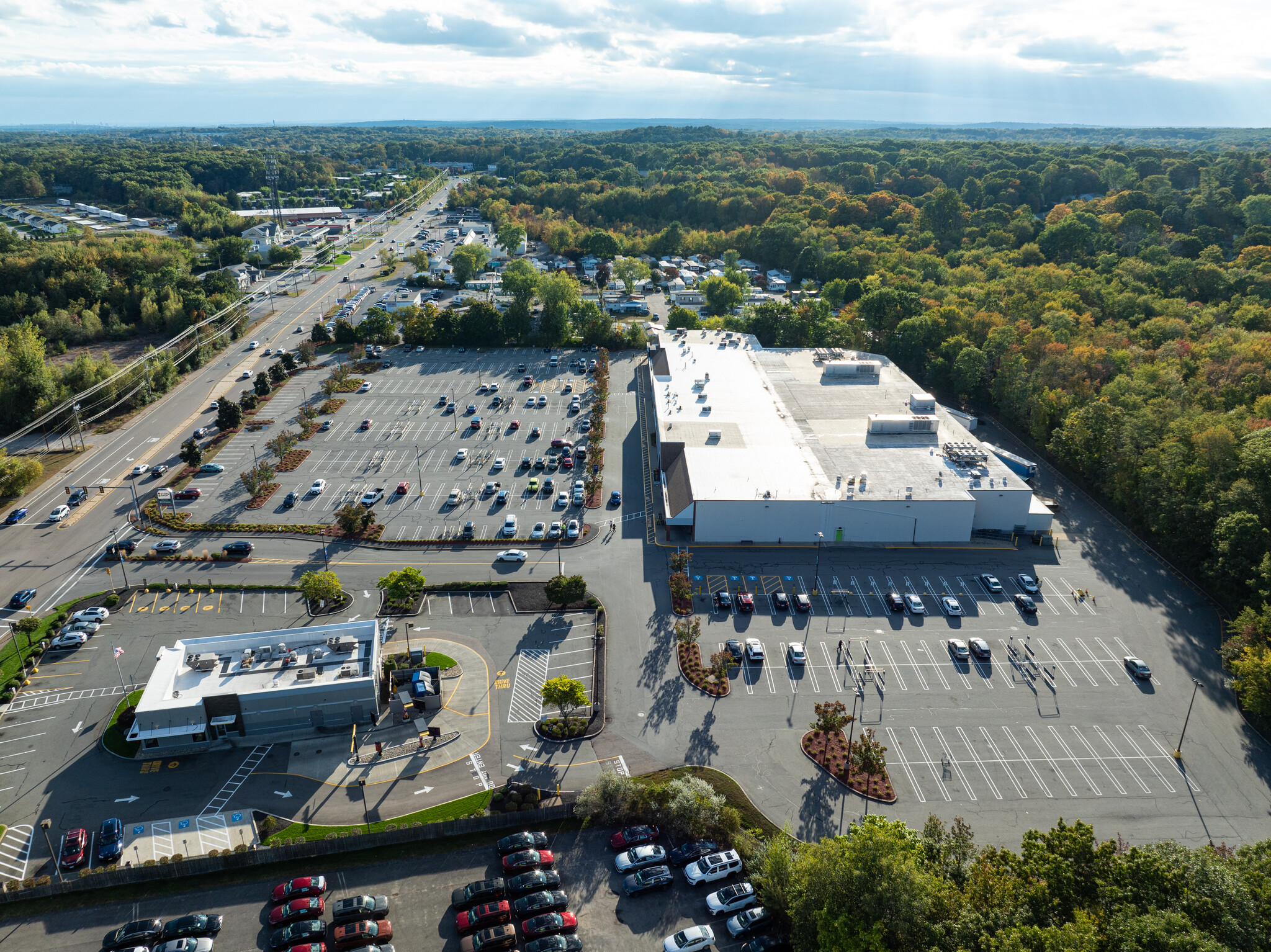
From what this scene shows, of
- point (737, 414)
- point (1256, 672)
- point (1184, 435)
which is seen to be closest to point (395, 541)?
point (737, 414)

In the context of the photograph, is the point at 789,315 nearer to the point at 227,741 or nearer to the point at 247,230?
the point at 227,741

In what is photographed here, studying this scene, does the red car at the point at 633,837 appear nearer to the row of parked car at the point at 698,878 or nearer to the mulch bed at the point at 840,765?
the row of parked car at the point at 698,878

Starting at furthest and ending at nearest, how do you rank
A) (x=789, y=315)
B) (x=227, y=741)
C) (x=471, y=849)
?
(x=789, y=315), (x=227, y=741), (x=471, y=849)

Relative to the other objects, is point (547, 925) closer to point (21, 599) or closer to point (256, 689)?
point (256, 689)

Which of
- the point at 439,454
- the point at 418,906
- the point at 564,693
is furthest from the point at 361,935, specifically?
the point at 439,454

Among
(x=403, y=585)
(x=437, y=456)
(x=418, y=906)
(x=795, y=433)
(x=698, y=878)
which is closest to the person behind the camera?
(x=418, y=906)

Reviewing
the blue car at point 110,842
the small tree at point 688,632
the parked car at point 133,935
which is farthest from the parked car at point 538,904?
the blue car at point 110,842
